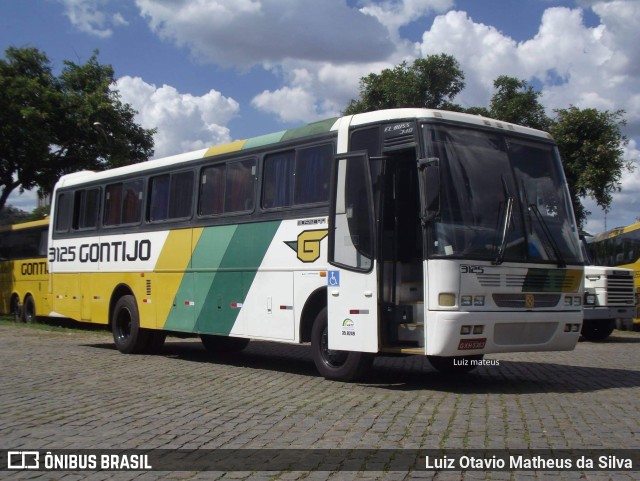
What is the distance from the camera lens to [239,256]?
1180 cm

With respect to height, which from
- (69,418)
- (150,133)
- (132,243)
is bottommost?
(69,418)

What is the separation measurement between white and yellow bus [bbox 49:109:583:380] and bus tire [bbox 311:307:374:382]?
2 cm

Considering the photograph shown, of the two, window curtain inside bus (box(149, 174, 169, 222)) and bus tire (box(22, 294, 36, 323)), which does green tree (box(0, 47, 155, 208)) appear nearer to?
bus tire (box(22, 294, 36, 323))

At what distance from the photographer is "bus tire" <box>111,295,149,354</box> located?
1447cm

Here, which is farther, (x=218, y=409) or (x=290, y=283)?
(x=290, y=283)

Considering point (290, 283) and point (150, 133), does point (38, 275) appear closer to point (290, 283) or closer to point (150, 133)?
point (150, 133)

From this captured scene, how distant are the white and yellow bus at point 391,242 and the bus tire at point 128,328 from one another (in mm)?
2210

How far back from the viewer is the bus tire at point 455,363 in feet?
36.2

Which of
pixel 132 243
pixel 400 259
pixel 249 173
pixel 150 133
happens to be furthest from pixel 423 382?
pixel 150 133

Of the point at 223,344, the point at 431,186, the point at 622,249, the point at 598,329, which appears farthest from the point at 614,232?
the point at 431,186

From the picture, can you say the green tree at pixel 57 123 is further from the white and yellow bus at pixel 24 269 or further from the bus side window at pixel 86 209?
the bus side window at pixel 86 209

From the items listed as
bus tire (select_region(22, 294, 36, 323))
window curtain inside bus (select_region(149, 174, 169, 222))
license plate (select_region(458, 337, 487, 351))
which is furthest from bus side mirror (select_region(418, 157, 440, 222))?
bus tire (select_region(22, 294, 36, 323))

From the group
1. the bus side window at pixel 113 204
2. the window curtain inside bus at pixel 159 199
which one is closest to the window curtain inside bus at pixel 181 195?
the window curtain inside bus at pixel 159 199

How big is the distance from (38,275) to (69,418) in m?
19.2
